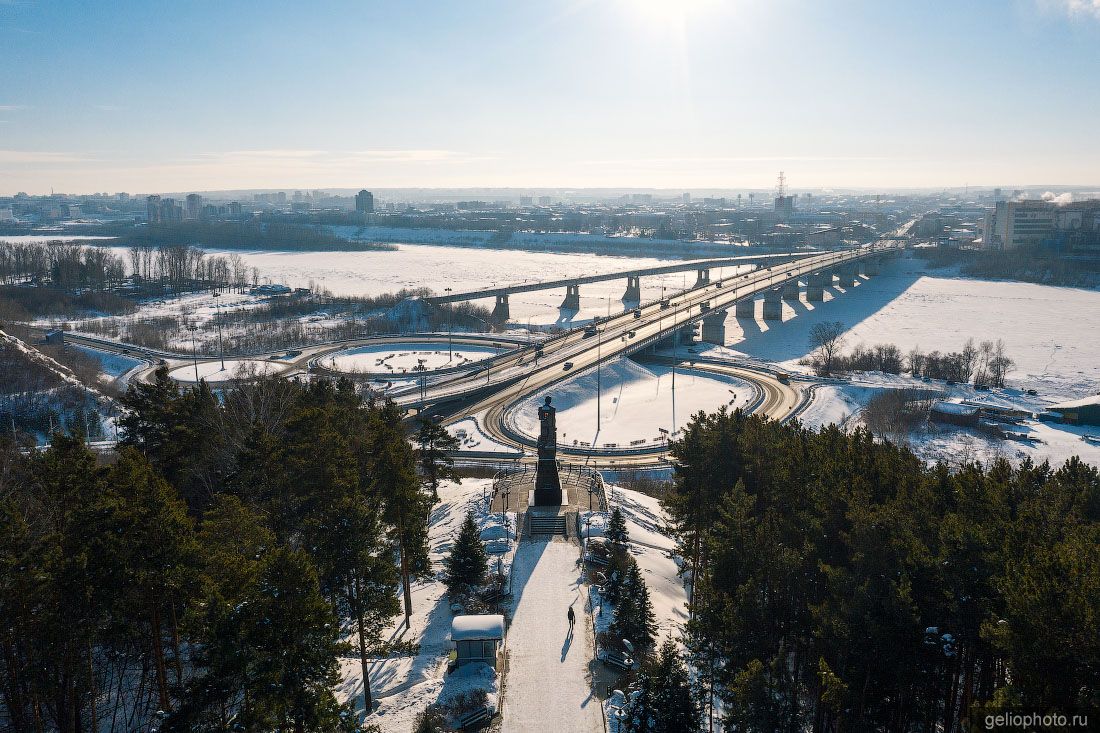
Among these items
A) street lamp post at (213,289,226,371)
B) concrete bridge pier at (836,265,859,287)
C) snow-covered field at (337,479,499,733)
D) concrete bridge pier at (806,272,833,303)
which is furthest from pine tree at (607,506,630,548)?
concrete bridge pier at (836,265,859,287)

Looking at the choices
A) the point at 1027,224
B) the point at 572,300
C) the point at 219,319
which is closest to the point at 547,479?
the point at 219,319

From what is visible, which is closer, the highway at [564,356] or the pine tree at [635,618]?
the pine tree at [635,618]

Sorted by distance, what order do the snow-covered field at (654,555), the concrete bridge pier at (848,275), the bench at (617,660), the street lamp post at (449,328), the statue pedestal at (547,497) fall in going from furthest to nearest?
the concrete bridge pier at (848,275) < the street lamp post at (449,328) < the statue pedestal at (547,497) < the snow-covered field at (654,555) < the bench at (617,660)

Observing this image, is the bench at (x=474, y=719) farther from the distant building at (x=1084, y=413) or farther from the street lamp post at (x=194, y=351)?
the street lamp post at (x=194, y=351)

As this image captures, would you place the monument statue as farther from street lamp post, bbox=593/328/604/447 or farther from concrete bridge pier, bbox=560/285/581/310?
concrete bridge pier, bbox=560/285/581/310

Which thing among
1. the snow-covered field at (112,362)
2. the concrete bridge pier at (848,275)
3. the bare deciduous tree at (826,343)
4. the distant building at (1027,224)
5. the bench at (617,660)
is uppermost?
the distant building at (1027,224)

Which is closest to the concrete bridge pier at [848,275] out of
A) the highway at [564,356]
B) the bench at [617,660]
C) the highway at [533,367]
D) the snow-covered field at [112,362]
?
the highway at [564,356]

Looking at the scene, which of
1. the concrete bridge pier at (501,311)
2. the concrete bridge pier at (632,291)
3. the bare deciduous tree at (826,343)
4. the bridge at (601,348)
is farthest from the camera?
the concrete bridge pier at (632,291)
